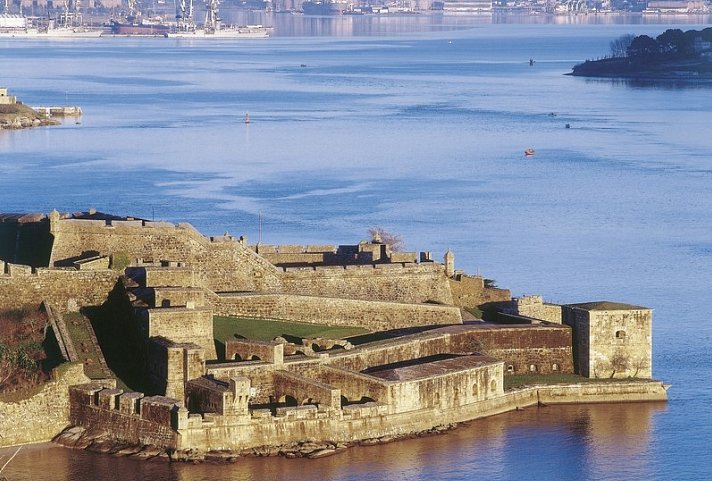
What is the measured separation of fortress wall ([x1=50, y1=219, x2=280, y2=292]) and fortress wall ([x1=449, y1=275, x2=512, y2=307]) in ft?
17.5

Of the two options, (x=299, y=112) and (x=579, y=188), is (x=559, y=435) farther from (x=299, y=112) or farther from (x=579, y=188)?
(x=299, y=112)

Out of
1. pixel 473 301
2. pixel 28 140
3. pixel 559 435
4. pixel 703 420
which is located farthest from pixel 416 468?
pixel 28 140

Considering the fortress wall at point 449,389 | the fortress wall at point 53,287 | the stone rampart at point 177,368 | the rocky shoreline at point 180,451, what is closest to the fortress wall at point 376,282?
the fortress wall at point 53,287

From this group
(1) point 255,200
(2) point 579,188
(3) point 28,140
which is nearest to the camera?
(1) point 255,200

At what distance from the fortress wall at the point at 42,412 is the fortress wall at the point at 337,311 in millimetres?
7131

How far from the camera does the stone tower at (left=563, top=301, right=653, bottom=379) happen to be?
44.8 meters

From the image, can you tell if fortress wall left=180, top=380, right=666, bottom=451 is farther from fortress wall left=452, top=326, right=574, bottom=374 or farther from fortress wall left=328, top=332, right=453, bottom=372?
fortress wall left=328, top=332, right=453, bottom=372

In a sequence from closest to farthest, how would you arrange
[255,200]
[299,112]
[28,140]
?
[255,200] < [28,140] < [299,112]

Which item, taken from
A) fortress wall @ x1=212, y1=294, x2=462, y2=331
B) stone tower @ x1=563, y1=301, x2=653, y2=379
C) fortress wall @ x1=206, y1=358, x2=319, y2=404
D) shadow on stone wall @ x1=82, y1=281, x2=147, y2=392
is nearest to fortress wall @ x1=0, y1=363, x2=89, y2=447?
shadow on stone wall @ x1=82, y1=281, x2=147, y2=392

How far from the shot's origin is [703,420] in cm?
4372

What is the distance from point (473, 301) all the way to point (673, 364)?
5.63 m

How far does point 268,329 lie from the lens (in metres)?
44.3

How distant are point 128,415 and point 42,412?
6.31ft

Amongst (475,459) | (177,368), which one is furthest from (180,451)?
(475,459)
